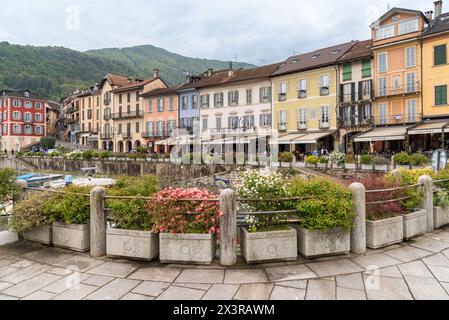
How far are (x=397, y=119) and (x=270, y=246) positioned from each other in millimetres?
29088

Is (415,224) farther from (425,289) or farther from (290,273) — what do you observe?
(290,273)

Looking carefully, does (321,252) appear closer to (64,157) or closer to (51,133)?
(64,157)

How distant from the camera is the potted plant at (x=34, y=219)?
6016 millimetres

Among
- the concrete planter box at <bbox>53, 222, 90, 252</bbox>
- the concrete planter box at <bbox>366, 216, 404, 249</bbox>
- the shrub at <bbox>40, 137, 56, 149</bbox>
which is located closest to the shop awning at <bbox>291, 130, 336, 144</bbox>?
the concrete planter box at <bbox>366, 216, 404, 249</bbox>

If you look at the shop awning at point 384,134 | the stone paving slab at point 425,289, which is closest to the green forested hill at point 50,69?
the shop awning at point 384,134

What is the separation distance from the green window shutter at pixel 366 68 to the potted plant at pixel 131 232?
103 ft

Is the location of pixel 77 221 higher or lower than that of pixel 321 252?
higher

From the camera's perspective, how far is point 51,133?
3179 inches

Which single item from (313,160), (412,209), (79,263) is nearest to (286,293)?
(79,263)

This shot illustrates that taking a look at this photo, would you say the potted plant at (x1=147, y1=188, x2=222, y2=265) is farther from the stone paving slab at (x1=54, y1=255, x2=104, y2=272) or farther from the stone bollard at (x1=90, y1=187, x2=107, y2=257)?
the stone paving slab at (x1=54, y1=255, x2=104, y2=272)

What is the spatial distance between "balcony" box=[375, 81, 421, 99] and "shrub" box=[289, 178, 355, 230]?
92.2ft

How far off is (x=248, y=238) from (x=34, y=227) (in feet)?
14.5

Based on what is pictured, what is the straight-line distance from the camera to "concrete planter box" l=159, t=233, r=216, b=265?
5.07 metres
